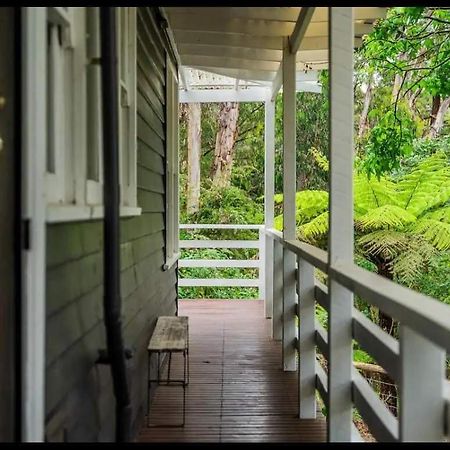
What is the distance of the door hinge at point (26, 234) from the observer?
1.30m

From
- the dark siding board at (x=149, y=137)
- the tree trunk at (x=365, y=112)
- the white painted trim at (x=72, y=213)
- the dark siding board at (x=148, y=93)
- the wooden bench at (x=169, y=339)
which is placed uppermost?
the tree trunk at (x=365, y=112)

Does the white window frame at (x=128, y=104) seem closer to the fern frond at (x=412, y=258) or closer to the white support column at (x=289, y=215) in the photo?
the white support column at (x=289, y=215)

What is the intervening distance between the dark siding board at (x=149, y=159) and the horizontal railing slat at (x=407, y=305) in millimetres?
1369

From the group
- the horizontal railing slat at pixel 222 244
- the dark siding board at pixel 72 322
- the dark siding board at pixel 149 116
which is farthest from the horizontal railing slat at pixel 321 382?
the horizontal railing slat at pixel 222 244

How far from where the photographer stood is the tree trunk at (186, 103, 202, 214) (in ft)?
41.3

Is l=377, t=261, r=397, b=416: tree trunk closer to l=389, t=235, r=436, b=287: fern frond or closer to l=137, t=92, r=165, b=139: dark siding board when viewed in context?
l=389, t=235, r=436, b=287: fern frond

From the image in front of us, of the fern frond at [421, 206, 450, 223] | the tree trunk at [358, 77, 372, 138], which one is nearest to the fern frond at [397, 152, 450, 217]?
the fern frond at [421, 206, 450, 223]

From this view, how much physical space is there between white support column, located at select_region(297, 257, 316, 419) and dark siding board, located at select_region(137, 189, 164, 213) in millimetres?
943

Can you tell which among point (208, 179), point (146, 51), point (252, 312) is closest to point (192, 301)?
point (252, 312)

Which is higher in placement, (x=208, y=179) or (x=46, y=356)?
(x=208, y=179)

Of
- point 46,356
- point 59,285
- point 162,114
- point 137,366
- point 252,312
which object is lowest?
point 252,312

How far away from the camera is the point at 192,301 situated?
7145 mm

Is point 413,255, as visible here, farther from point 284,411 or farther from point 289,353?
point 284,411

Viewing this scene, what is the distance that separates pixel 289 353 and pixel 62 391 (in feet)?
8.73
